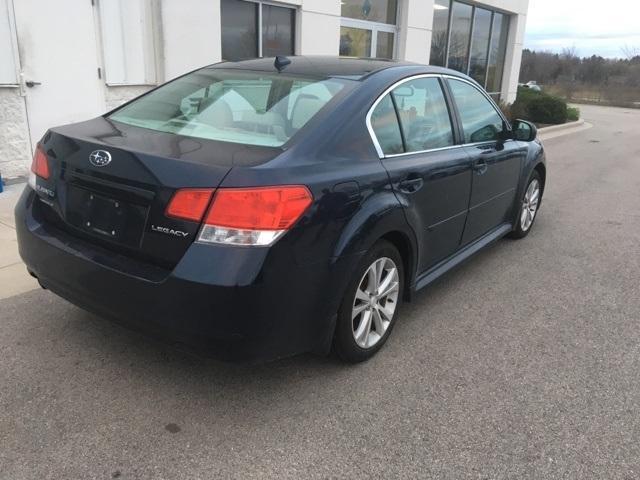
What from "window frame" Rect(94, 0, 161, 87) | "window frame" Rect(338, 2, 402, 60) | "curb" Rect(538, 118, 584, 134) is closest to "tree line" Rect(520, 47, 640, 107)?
"curb" Rect(538, 118, 584, 134)

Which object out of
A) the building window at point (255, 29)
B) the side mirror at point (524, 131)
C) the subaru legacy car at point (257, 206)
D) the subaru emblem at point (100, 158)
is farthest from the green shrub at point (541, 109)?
the subaru emblem at point (100, 158)

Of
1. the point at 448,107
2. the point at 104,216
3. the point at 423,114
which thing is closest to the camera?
the point at 104,216

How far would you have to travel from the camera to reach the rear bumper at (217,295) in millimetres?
2342

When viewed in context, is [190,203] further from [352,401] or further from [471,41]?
[471,41]

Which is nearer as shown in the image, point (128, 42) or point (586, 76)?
point (128, 42)

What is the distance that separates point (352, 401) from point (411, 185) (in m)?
1.22

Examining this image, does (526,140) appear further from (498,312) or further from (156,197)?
(156,197)

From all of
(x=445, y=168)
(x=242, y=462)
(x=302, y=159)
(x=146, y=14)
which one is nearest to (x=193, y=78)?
(x=302, y=159)

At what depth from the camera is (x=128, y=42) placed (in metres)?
7.38

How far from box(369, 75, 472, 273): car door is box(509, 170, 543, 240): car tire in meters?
1.63

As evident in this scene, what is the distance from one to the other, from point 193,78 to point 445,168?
5.55ft

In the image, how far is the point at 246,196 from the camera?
92.4 inches

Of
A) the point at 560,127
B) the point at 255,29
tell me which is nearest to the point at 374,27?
the point at 255,29

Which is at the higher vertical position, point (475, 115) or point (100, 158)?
point (475, 115)
